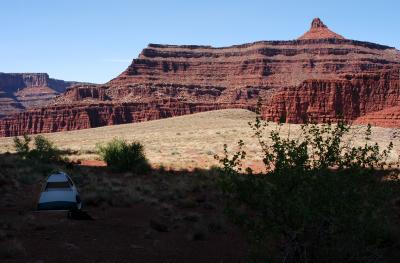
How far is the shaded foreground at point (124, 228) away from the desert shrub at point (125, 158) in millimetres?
7171

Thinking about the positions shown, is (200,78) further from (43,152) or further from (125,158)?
(125,158)

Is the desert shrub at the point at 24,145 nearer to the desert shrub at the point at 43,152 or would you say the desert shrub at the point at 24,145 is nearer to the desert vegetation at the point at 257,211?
the desert shrub at the point at 43,152

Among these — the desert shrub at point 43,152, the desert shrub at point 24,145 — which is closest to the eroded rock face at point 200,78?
the desert shrub at point 43,152

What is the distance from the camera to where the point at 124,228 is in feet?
45.3

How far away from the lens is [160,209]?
17469 millimetres

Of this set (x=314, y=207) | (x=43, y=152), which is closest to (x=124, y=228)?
(x=314, y=207)

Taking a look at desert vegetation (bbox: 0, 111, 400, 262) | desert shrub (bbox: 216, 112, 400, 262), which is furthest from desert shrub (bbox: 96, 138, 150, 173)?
desert shrub (bbox: 216, 112, 400, 262)

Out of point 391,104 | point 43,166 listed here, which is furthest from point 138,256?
point 391,104

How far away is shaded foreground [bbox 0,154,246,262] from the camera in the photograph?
10.8m

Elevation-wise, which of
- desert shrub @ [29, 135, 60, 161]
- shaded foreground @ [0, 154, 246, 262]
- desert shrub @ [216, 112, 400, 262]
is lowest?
desert shrub @ [29, 135, 60, 161]

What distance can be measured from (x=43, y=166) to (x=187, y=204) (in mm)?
14537

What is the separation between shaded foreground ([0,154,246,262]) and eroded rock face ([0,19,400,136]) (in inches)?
4094

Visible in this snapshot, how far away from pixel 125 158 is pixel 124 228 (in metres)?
17.6

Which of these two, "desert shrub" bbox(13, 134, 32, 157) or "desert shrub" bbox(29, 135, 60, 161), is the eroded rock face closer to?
"desert shrub" bbox(29, 135, 60, 161)
